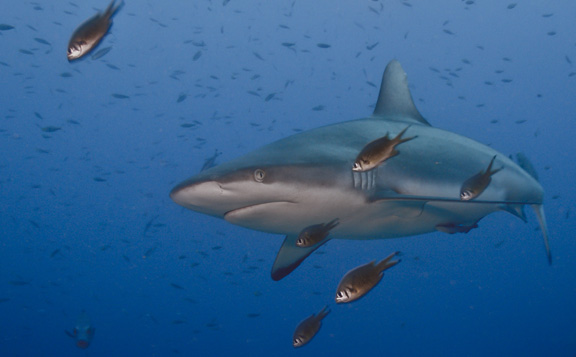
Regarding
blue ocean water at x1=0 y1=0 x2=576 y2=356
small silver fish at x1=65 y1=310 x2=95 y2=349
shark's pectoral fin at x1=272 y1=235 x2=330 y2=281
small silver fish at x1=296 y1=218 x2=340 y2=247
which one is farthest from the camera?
blue ocean water at x1=0 y1=0 x2=576 y2=356

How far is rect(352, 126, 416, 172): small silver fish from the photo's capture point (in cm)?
261

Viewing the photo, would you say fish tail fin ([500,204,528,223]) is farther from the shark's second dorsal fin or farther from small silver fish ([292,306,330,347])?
small silver fish ([292,306,330,347])

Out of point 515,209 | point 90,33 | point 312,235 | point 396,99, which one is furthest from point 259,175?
point 515,209

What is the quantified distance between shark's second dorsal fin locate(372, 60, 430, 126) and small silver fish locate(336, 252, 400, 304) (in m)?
2.26

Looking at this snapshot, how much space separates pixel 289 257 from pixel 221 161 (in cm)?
3603

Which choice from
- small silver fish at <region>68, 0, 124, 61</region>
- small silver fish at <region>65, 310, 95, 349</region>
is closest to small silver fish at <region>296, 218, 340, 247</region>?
small silver fish at <region>68, 0, 124, 61</region>

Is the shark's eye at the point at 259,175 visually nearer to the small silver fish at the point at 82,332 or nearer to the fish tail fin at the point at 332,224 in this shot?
the fish tail fin at the point at 332,224

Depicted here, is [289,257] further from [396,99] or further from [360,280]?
[396,99]

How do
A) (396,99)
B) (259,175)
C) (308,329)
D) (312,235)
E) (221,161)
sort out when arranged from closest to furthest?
1. (259,175)
2. (312,235)
3. (308,329)
4. (396,99)
5. (221,161)

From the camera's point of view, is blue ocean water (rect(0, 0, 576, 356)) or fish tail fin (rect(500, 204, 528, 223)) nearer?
fish tail fin (rect(500, 204, 528, 223))

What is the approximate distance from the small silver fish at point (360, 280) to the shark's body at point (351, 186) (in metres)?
0.52

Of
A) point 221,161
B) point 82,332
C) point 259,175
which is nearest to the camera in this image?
point 259,175

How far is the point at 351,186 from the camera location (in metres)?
3.05

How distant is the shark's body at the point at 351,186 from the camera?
106 inches
